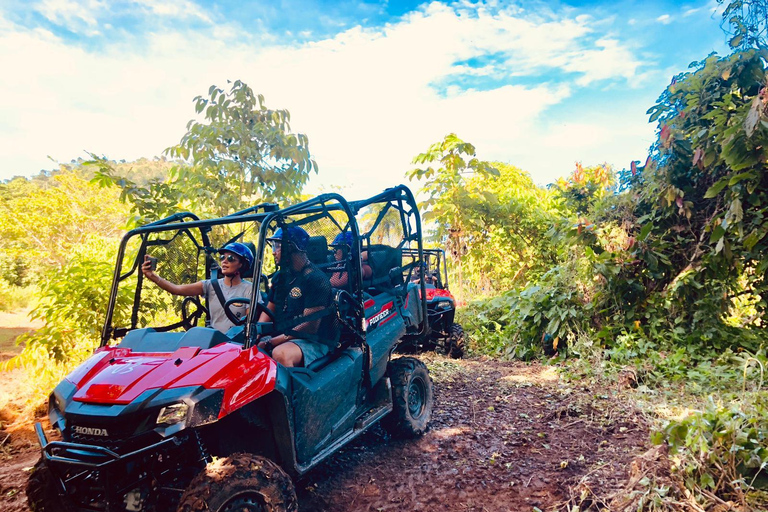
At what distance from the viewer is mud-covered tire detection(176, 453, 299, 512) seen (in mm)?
2451

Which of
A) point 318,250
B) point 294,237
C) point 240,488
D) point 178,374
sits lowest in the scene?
point 240,488

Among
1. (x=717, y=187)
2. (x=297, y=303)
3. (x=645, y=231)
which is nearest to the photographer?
(x=297, y=303)

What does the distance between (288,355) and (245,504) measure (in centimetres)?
102

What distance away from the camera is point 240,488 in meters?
2.55

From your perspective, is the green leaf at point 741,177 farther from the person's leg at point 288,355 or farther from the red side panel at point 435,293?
the person's leg at point 288,355

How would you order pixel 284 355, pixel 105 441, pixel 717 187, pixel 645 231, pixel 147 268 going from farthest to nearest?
pixel 645 231 < pixel 717 187 < pixel 147 268 < pixel 284 355 < pixel 105 441

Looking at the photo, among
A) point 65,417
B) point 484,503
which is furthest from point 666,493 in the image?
point 65,417

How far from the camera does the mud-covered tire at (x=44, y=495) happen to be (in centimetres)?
269

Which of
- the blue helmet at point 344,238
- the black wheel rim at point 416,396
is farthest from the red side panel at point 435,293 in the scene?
the blue helmet at point 344,238

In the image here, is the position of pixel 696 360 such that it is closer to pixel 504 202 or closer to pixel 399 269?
pixel 399 269

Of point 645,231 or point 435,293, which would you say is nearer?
point 645,231

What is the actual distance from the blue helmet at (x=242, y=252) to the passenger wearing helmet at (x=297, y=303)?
435 mm

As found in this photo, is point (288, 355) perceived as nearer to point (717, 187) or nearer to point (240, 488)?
point (240, 488)

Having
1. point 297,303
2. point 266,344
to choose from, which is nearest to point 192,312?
point 266,344
